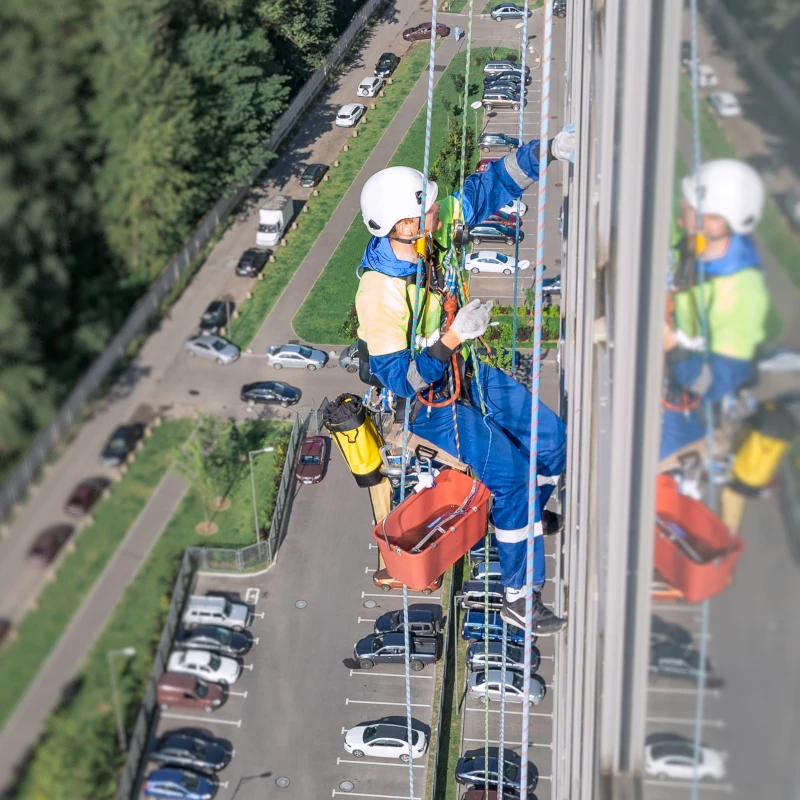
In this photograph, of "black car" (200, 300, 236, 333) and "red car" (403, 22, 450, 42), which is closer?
"black car" (200, 300, 236, 333)

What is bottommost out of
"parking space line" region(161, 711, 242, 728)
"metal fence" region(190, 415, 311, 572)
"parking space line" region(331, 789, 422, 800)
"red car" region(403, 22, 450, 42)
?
"parking space line" region(331, 789, 422, 800)

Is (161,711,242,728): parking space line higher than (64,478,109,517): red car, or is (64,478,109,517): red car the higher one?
(64,478,109,517): red car

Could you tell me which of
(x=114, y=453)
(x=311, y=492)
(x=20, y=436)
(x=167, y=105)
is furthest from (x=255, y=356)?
(x=20, y=436)

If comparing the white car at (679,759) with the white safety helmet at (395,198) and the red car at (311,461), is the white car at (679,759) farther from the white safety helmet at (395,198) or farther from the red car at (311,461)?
the red car at (311,461)

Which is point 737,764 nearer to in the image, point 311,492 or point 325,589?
point 325,589

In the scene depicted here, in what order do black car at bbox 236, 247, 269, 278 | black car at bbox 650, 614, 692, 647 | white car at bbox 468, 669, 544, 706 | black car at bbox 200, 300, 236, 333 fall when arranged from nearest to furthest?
black car at bbox 650, 614, 692, 647 → white car at bbox 468, 669, 544, 706 → black car at bbox 200, 300, 236, 333 → black car at bbox 236, 247, 269, 278

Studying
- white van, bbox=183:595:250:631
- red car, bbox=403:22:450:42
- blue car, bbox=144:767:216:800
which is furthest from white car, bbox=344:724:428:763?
red car, bbox=403:22:450:42

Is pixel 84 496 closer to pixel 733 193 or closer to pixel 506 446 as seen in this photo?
→ pixel 506 446

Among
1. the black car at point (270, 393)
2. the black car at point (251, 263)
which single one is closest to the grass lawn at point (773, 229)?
the black car at point (270, 393)

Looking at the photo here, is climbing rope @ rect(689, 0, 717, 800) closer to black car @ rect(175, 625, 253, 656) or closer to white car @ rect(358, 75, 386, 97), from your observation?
black car @ rect(175, 625, 253, 656)
